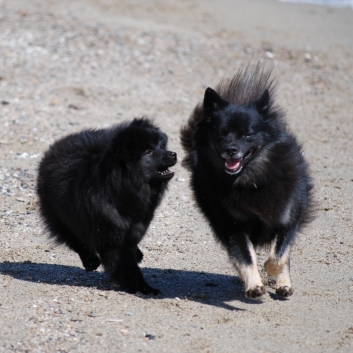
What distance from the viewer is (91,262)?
224 inches

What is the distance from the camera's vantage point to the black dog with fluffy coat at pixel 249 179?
498 cm

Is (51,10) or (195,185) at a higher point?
(195,185)

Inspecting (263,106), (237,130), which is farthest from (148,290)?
(263,106)

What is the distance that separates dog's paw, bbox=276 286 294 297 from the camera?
515cm

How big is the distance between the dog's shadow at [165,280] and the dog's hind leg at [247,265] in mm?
275

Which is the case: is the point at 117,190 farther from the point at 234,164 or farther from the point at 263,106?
the point at 263,106

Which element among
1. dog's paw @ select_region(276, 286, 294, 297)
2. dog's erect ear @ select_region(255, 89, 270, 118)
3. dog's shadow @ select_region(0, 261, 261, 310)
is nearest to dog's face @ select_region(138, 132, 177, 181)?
dog's erect ear @ select_region(255, 89, 270, 118)

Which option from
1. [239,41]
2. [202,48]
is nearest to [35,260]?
[202,48]

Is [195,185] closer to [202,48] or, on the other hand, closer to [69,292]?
[69,292]

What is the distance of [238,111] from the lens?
504 cm

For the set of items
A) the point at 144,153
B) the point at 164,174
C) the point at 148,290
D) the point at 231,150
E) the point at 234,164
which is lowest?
the point at 148,290

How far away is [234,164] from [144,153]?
29.0 inches

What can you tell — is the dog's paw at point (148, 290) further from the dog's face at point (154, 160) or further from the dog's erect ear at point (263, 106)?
the dog's erect ear at point (263, 106)

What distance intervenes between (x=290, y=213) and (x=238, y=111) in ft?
3.19
